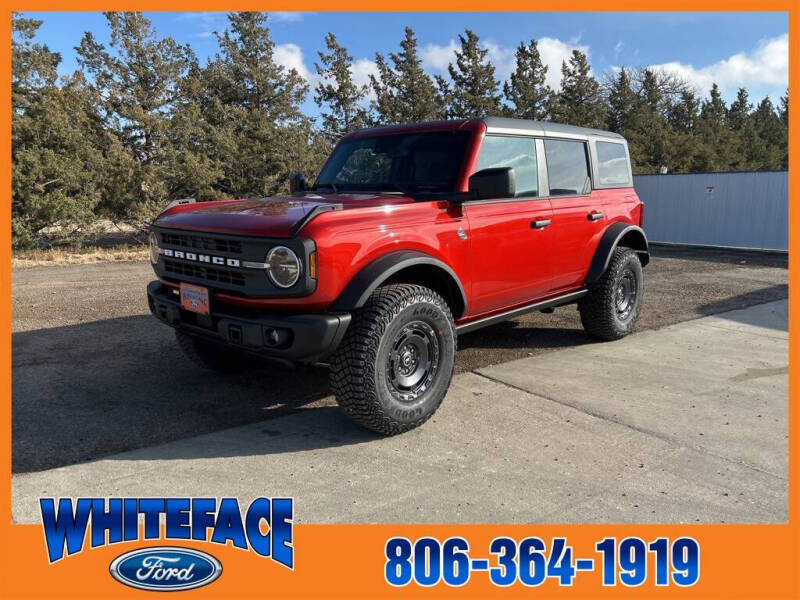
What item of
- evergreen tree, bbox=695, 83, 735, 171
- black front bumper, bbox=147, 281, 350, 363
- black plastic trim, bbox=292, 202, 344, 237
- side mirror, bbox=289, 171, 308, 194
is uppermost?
evergreen tree, bbox=695, 83, 735, 171

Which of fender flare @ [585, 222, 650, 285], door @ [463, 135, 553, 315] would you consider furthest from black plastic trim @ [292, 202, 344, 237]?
fender flare @ [585, 222, 650, 285]

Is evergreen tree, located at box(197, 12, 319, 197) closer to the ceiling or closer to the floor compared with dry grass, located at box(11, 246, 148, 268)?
closer to the ceiling

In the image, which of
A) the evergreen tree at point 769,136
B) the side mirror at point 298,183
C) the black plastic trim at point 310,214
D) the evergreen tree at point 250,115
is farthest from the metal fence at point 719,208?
the evergreen tree at point 769,136

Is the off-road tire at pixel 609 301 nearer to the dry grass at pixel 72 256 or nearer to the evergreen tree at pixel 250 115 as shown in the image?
the dry grass at pixel 72 256

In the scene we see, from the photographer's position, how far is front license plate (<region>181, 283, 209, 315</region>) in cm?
384

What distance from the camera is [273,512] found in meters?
2.92

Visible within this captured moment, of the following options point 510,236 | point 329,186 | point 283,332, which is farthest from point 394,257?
point 329,186

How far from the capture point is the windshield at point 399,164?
4.55m

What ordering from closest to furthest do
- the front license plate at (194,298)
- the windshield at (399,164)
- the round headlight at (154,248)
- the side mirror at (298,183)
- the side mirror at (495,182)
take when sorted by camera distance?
the front license plate at (194,298) → the side mirror at (495,182) → the round headlight at (154,248) → the windshield at (399,164) → the side mirror at (298,183)

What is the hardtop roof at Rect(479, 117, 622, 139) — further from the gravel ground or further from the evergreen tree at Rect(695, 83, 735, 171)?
the evergreen tree at Rect(695, 83, 735, 171)

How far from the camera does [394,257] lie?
12.4 ft

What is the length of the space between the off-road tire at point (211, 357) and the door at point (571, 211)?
9.10 ft

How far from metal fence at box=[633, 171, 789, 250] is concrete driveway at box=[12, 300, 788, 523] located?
1315 centimetres

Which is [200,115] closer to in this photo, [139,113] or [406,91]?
[139,113]
